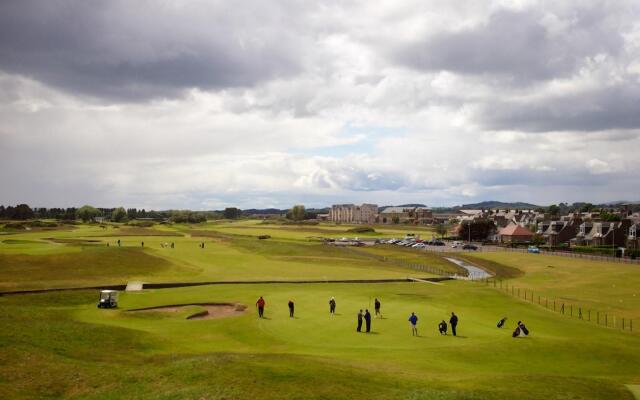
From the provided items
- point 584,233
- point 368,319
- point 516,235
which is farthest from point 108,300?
point 516,235

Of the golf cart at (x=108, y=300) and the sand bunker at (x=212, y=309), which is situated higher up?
the golf cart at (x=108, y=300)

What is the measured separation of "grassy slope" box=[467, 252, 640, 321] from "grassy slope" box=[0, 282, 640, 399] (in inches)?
487

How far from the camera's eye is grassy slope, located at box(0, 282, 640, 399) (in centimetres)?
2166

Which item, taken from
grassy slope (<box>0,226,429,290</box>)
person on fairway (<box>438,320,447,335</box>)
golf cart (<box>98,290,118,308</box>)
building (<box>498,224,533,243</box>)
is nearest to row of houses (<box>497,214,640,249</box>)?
building (<box>498,224,533,243</box>)

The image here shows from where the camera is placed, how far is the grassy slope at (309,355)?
2166 cm

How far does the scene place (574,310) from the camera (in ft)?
170

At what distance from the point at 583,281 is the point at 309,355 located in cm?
5874

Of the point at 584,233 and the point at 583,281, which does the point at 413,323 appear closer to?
the point at 583,281

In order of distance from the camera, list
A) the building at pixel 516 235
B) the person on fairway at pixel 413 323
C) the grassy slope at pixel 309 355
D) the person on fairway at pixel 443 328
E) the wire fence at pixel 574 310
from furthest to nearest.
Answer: the building at pixel 516 235, the wire fence at pixel 574 310, the person on fairway at pixel 443 328, the person on fairway at pixel 413 323, the grassy slope at pixel 309 355

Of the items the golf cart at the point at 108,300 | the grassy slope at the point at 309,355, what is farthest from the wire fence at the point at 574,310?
the golf cart at the point at 108,300

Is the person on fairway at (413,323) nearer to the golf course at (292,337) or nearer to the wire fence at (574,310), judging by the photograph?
the golf course at (292,337)

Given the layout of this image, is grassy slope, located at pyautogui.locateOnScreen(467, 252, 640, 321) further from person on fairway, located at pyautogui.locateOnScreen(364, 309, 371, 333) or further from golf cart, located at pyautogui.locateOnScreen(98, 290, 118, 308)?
golf cart, located at pyautogui.locateOnScreen(98, 290, 118, 308)

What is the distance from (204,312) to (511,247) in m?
110

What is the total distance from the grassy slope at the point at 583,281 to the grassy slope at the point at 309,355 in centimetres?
1238
